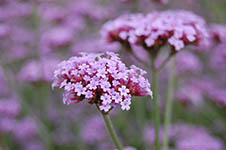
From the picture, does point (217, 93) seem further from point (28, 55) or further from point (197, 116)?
point (28, 55)

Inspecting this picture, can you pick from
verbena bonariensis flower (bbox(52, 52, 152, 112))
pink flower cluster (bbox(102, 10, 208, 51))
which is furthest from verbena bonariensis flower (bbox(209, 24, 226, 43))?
verbena bonariensis flower (bbox(52, 52, 152, 112))

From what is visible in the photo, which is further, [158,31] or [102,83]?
[158,31]

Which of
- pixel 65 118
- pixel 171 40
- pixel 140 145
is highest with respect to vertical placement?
pixel 171 40

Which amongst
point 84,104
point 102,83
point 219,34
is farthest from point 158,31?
point 84,104

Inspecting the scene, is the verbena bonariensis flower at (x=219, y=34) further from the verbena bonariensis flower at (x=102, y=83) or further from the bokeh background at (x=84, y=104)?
the verbena bonariensis flower at (x=102, y=83)

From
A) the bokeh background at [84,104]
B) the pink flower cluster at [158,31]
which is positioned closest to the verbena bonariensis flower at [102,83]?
the pink flower cluster at [158,31]

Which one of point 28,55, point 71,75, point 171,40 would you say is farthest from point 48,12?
point 71,75

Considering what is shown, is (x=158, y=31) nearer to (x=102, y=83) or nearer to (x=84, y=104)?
(x=102, y=83)

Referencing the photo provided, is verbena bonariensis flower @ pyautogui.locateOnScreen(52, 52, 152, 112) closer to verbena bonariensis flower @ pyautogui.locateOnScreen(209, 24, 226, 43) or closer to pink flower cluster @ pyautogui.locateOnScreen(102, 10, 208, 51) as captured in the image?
pink flower cluster @ pyautogui.locateOnScreen(102, 10, 208, 51)
